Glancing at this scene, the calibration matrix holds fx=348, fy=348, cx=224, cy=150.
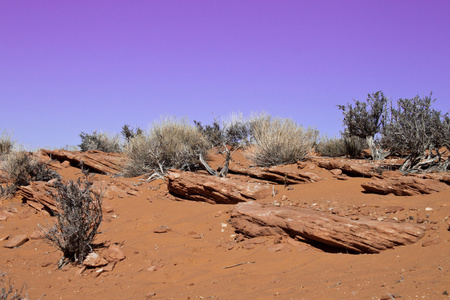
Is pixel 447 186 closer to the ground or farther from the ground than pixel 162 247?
farther from the ground

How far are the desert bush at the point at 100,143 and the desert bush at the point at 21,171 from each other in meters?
6.74

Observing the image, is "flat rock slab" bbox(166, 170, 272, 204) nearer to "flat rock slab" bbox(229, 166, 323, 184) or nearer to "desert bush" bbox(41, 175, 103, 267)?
"flat rock slab" bbox(229, 166, 323, 184)

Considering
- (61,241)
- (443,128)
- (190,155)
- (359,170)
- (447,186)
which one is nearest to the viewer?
(61,241)

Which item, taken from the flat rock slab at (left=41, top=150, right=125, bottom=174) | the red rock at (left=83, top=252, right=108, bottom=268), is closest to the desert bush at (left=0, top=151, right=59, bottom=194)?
the flat rock slab at (left=41, top=150, right=125, bottom=174)

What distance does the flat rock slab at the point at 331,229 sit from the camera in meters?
4.39

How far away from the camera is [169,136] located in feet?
42.2

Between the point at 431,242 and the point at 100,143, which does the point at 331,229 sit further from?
the point at 100,143

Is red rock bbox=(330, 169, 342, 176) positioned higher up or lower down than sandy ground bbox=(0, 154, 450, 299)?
higher up

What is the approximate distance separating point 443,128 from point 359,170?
9.66 ft

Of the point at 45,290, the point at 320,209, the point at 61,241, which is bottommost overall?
the point at 45,290

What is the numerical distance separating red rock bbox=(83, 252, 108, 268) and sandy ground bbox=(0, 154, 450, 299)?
0.34ft

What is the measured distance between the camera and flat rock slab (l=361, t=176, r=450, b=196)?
21.4 ft

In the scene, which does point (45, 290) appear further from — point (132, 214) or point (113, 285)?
point (132, 214)

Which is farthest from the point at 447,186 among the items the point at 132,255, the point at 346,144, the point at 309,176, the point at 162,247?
the point at 346,144
